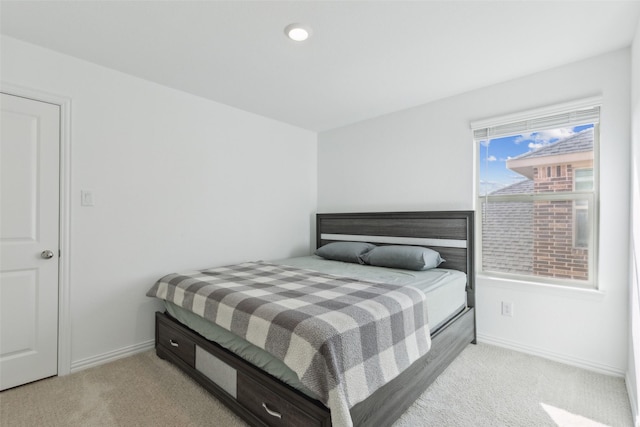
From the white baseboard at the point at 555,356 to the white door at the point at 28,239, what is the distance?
356 centimetres

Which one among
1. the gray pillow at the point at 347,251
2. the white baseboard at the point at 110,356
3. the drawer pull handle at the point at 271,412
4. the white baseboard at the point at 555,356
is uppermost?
the gray pillow at the point at 347,251

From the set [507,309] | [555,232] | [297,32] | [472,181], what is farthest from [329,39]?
[507,309]

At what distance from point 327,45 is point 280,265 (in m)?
1.94

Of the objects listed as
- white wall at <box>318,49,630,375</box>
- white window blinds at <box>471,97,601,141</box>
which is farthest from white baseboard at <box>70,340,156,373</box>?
white window blinds at <box>471,97,601,141</box>

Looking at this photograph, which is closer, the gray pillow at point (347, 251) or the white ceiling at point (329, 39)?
the white ceiling at point (329, 39)

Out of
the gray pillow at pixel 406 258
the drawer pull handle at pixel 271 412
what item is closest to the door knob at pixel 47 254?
the drawer pull handle at pixel 271 412

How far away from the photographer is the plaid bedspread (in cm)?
130

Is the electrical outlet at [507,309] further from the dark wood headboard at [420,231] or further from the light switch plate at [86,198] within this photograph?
the light switch plate at [86,198]

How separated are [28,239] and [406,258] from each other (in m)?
2.91

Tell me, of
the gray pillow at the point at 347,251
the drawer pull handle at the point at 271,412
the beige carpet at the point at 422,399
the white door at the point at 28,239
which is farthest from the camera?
the gray pillow at the point at 347,251

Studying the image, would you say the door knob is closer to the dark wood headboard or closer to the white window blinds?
the dark wood headboard

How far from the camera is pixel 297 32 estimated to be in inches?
78.8

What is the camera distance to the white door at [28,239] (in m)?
2.07

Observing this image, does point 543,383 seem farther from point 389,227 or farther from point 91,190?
point 91,190
